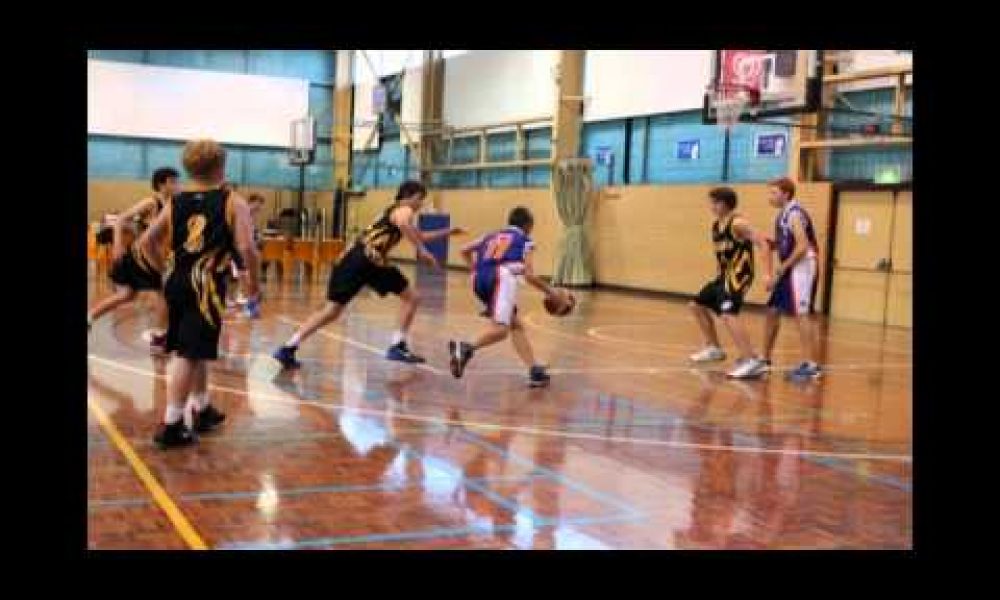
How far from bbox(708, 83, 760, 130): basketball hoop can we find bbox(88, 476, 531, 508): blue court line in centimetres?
1112

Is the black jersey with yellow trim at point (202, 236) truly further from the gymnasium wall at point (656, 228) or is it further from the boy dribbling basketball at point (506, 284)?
the gymnasium wall at point (656, 228)

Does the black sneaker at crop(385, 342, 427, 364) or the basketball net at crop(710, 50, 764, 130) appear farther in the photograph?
the basketball net at crop(710, 50, 764, 130)

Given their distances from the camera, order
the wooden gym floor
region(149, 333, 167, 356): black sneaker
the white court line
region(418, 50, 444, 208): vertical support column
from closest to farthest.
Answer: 1. the wooden gym floor
2. region(149, 333, 167, 356): black sneaker
3. the white court line
4. region(418, 50, 444, 208): vertical support column

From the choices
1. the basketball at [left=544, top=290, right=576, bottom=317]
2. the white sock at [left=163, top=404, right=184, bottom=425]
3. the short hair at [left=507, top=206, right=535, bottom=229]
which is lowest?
the white sock at [left=163, top=404, right=184, bottom=425]

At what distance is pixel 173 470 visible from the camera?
544 centimetres

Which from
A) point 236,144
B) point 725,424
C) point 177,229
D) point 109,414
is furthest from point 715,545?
point 236,144

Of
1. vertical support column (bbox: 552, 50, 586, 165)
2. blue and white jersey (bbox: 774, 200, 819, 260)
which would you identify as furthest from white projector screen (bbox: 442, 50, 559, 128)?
blue and white jersey (bbox: 774, 200, 819, 260)

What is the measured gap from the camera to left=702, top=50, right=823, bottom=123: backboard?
1379 centimetres

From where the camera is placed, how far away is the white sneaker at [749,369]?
961 centimetres

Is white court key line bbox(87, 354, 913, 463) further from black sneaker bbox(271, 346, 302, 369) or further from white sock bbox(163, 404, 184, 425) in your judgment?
white sock bbox(163, 404, 184, 425)

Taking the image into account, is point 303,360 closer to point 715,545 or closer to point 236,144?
point 715,545
